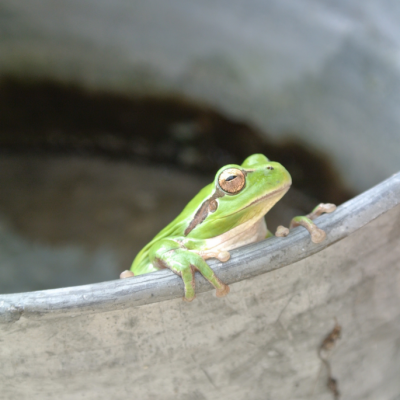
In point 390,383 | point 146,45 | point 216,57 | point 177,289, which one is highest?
point 146,45

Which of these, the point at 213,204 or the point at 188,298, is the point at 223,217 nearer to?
the point at 213,204

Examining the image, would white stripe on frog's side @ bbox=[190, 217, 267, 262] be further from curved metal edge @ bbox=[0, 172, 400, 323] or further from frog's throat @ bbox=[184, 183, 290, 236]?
curved metal edge @ bbox=[0, 172, 400, 323]

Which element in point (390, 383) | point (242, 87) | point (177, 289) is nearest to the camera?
point (177, 289)

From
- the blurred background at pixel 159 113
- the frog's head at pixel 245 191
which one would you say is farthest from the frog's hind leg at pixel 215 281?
the blurred background at pixel 159 113

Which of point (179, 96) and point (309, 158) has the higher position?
point (179, 96)

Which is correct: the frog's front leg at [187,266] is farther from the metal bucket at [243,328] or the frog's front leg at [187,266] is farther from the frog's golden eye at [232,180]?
the frog's golden eye at [232,180]

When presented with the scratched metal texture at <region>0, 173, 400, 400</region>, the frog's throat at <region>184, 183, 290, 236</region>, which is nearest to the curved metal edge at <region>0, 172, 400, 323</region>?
the scratched metal texture at <region>0, 173, 400, 400</region>

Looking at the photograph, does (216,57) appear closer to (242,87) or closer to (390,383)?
(242,87)

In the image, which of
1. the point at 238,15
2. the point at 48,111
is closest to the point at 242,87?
the point at 238,15
